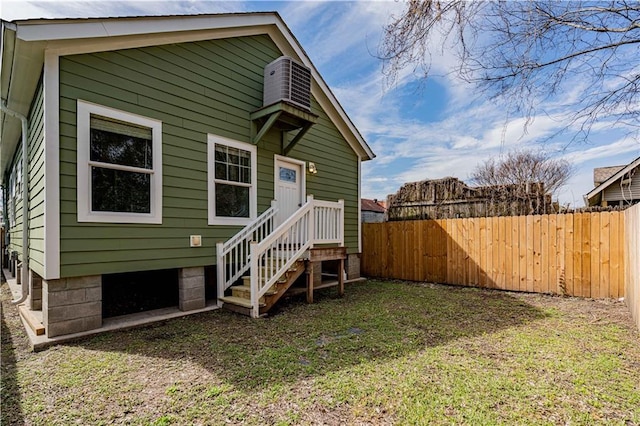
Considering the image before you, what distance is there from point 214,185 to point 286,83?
2394 millimetres

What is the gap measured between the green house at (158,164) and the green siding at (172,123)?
0.02m

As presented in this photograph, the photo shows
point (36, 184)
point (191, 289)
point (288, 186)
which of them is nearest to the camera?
point (36, 184)

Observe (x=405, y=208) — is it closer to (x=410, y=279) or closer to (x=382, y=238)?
(x=382, y=238)

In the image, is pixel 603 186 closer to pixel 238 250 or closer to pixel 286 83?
pixel 286 83

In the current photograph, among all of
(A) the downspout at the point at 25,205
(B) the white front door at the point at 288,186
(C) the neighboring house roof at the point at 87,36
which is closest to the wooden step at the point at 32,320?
(A) the downspout at the point at 25,205

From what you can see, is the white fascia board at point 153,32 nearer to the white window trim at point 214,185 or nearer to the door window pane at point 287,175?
the white window trim at point 214,185

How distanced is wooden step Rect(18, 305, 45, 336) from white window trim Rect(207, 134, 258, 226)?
259cm

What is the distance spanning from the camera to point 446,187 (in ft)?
36.6

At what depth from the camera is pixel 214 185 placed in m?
5.66

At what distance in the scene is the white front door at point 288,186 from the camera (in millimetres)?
6980

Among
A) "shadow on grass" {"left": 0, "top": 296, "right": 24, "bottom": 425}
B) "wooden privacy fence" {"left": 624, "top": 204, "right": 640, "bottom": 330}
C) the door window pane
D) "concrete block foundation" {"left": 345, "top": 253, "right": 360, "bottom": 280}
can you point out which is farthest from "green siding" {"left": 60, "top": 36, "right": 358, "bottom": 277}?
"wooden privacy fence" {"left": 624, "top": 204, "right": 640, "bottom": 330}

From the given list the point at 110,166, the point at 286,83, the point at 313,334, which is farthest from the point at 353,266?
the point at 110,166

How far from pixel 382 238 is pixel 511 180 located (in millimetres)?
13074

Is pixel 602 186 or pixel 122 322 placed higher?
pixel 602 186
